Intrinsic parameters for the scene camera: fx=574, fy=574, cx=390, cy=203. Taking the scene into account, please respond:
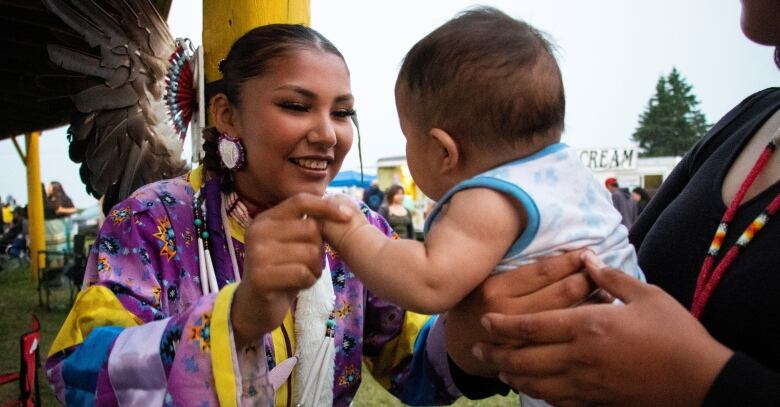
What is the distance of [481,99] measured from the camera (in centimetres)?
107

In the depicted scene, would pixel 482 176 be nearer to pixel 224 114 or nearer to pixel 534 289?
pixel 534 289

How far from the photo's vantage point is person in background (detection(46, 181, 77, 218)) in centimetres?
1281

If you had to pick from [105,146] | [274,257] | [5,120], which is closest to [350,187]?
[5,120]

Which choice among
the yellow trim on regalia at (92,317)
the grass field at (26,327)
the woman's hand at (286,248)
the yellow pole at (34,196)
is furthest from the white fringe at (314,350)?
the yellow pole at (34,196)

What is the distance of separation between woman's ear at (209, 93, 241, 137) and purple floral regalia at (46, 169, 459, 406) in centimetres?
17

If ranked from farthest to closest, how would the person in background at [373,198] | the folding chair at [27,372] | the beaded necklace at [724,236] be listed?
the person in background at [373,198]
the folding chair at [27,372]
the beaded necklace at [724,236]

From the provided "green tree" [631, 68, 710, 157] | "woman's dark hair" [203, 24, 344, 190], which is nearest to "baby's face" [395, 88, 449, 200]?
"woman's dark hair" [203, 24, 344, 190]

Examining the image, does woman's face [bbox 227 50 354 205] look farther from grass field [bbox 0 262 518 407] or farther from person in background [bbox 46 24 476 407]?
grass field [bbox 0 262 518 407]

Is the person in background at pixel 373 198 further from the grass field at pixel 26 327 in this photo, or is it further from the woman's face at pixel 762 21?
the woman's face at pixel 762 21

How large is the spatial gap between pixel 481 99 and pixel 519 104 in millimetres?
71

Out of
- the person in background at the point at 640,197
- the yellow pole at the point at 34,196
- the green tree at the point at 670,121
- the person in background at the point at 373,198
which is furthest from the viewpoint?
the green tree at the point at 670,121

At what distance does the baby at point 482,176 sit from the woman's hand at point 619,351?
0.39ft

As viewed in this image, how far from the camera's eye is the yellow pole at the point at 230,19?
6.43 ft

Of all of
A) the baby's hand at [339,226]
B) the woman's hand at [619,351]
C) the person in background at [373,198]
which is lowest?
the person in background at [373,198]
